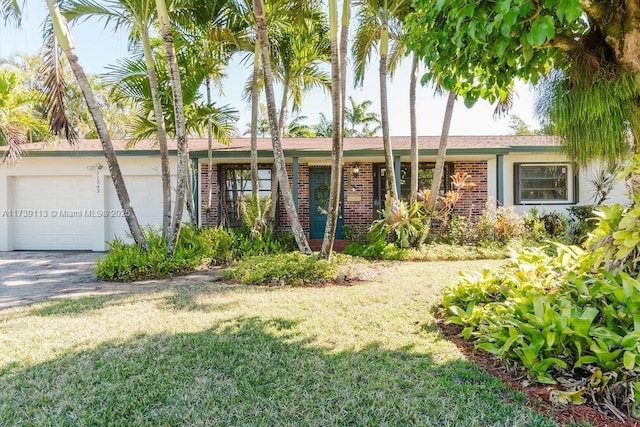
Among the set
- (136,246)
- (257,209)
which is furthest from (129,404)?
(257,209)

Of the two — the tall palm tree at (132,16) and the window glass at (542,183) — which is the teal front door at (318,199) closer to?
the tall palm tree at (132,16)

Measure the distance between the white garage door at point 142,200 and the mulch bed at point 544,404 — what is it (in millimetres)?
9993

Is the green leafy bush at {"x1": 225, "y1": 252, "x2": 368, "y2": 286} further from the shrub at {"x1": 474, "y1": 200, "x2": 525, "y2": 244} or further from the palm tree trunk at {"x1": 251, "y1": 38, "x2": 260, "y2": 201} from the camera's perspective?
the shrub at {"x1": 474, "y1": 200, "x2": 525, "y2": 244}

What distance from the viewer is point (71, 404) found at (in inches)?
96.5

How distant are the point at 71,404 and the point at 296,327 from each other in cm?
203

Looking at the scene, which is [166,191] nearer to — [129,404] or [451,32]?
[129,404]

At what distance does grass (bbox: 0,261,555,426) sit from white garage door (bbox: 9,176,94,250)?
276 inches

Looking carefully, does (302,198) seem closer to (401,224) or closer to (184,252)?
(401,224)

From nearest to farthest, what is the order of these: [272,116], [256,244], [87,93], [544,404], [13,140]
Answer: [544,404] → [87,93] → [272,116] → [256,244] → [13,140]

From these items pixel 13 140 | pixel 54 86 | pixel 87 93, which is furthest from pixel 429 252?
pixel 13 140

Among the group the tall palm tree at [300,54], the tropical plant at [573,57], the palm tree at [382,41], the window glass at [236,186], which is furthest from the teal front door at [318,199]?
the tropical plant at [573,57]

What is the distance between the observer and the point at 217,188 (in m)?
11.1

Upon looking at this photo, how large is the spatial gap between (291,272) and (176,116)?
11.7ft

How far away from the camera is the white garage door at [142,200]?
10.9 meters
